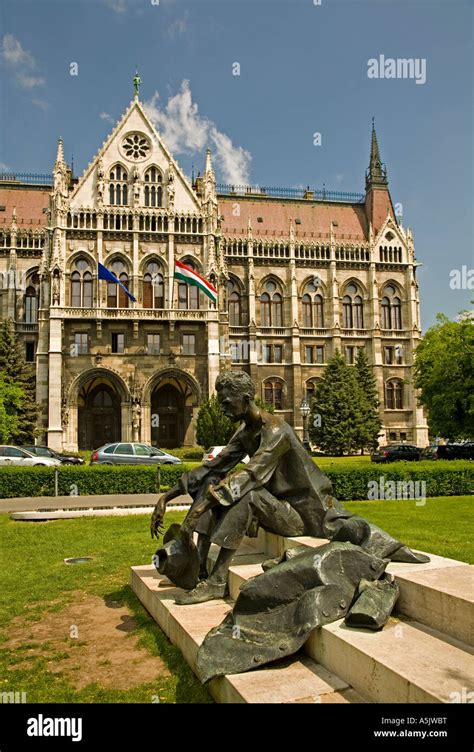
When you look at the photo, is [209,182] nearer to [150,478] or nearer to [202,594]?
[150,478]

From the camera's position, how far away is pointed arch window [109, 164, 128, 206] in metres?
40.2

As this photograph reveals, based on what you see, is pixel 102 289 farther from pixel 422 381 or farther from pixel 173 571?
pixel 173 571

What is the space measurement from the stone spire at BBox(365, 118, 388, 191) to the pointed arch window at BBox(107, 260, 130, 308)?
27.1 meters

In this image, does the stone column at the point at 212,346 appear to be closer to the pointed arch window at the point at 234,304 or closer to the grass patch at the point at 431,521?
the pointed arch window at the point at 234,304

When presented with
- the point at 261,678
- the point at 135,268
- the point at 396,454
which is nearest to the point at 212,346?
the point at 135,268

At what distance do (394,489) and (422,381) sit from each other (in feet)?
59.6

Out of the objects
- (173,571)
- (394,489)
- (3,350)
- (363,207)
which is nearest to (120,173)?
(3,350)

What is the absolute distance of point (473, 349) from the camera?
28547 millimetres

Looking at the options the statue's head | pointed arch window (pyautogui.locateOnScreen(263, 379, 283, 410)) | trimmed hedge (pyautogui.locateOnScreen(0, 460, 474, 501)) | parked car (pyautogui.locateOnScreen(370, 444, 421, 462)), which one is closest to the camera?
the statue's head

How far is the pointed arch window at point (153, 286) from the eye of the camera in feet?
131

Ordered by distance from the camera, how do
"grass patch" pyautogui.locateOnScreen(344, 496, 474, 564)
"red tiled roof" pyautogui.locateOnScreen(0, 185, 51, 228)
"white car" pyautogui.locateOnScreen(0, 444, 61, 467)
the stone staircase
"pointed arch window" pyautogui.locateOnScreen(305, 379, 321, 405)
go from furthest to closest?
1. "pointed arch window" pyautogui.locateOnScreen(305, 379, 321, 405)
2. "red tiled roof" pyautogui.locateOnScreen(0, 185, 51, 228)
3. "white car" pyautogui.locateOnScreen(0, 444, 61, 467)
4. "grass patch" pyautogui.locateOnScreen(344, 496, 474, 564)
5. the stone staircase

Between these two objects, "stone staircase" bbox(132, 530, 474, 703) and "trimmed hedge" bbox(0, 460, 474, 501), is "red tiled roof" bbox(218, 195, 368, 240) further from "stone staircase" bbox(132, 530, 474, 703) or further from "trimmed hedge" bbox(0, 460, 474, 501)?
"stone staircase" bbox(132, 530, 474, 703)

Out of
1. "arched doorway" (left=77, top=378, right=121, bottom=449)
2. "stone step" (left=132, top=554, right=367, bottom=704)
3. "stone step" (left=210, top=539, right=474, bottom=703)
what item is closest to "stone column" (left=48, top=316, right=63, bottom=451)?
"arched doorway" (left=77, top=378, right=121, bottom=449)

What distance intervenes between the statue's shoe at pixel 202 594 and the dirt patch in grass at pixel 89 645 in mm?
540
